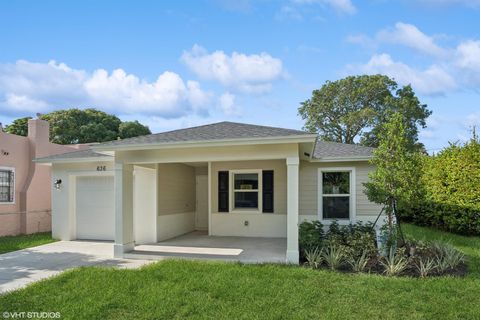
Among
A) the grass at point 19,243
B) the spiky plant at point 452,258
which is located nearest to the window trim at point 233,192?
the spiky plant at point 452,258

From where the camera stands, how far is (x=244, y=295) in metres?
6.03

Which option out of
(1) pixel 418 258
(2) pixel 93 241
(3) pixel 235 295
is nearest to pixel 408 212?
(1) pixel 418 258

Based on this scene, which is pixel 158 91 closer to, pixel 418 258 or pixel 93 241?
pixel 93 241

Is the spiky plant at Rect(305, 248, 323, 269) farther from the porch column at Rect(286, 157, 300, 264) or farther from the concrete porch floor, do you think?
the concrete porch floor

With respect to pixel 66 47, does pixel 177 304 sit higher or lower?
lower

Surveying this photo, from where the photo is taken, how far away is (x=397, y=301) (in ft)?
18.9

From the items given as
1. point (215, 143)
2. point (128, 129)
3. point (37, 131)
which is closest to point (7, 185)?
point (37, 131)

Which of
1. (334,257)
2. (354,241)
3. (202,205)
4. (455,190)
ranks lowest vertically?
(334,257)

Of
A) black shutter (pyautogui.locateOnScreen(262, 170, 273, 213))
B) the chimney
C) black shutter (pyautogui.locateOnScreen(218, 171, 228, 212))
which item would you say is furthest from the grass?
black shutter (pyautogui.locateOnScreen(262, 170, 273, 213))

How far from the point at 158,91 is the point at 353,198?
30.8 feet

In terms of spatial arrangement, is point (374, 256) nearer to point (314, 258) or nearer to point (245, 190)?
point (314, 258)

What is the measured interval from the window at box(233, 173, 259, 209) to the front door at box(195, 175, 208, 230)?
204 centimetres

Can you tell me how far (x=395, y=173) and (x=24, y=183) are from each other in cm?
1399

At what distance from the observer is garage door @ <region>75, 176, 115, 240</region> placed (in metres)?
12.2
